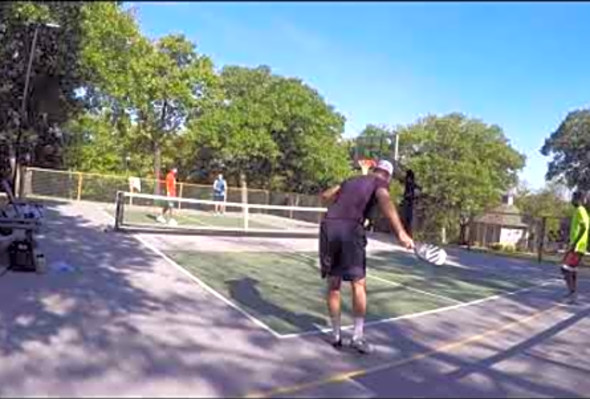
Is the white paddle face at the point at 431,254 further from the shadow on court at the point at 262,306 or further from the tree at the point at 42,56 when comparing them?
the tree at the point at 42,56

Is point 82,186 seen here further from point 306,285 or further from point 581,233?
point 581,233

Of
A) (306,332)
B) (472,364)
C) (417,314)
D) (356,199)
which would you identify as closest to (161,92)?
(417,314)

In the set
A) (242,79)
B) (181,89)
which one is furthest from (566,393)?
(242,79)

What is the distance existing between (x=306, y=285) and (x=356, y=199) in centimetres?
459

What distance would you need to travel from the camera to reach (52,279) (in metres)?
10.1

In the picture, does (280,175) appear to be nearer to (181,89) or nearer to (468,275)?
(181,89)

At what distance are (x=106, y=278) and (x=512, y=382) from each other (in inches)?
237

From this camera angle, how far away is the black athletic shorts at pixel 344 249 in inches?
285

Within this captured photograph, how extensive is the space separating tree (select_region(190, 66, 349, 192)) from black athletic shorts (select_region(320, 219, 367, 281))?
35422mm

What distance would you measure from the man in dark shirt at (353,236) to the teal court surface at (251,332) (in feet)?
1.72

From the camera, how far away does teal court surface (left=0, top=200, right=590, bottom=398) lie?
613cm

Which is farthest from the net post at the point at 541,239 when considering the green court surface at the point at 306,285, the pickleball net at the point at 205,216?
the green court surface at the point at 306,285

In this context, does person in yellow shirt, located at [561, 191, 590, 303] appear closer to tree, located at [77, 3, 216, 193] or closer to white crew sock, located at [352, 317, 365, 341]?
white crew sock, located at [352, 317, 365, 341]

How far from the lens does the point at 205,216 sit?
2567 centimetres
